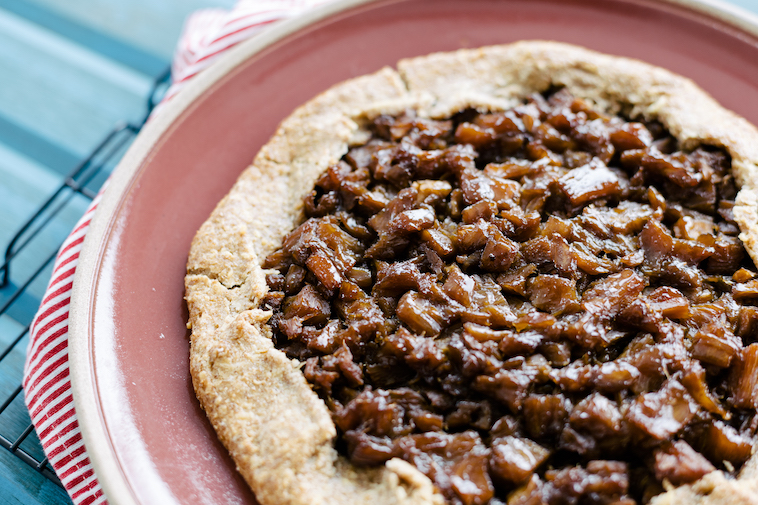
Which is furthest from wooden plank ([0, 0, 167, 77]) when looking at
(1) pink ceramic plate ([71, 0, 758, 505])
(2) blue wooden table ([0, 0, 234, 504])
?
(1) pink ceramic plate ([71, 0, 758, 505])

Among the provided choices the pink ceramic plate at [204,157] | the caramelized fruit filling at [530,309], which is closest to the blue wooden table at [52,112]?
the pink ceramic plate at [204,157]

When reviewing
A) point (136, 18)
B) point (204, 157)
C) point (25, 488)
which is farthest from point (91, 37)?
point (25, 488)

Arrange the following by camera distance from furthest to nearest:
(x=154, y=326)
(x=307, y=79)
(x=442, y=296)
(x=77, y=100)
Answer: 1. (x=77, y=100)
2. (x=307, y=79)
3. (x=154, y=326)
4. (x=442, y=296)

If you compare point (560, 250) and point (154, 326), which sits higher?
point (560, 250)

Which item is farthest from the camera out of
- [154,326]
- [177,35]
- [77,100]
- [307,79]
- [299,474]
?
[177,35]

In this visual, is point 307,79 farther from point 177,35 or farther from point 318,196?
point 177,35

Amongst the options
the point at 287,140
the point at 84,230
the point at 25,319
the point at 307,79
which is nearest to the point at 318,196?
the point at 287,140

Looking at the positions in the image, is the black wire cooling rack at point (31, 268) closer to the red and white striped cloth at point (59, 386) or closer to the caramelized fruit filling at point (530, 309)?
the red and white striped cloth at point (59, 386)

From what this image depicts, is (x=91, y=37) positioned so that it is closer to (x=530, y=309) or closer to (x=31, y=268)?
(x=31, y=268)

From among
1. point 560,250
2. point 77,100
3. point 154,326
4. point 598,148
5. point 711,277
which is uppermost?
point 598,148
